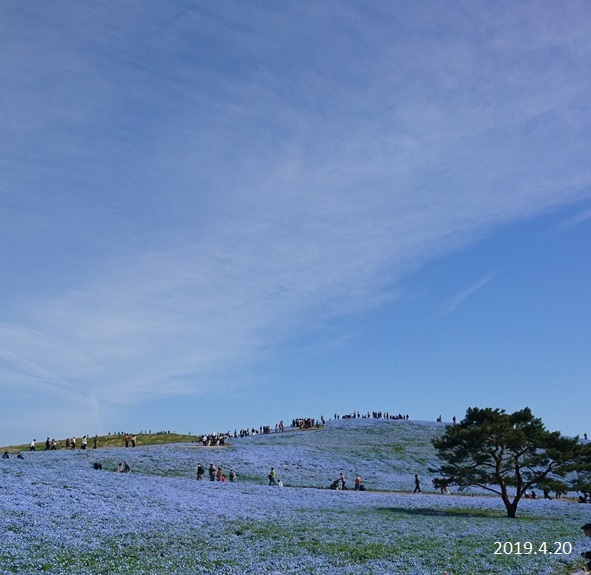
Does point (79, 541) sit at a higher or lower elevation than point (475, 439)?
lower

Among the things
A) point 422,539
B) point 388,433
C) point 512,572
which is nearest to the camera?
point 512,572

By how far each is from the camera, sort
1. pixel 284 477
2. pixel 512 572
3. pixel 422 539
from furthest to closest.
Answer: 1. pixel 284 477
2. pixel 422 539
3. pixel 512 572

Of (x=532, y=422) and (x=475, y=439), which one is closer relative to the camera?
(x=475, y=439)

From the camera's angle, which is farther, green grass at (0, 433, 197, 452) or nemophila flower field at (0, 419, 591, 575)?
green grass at (0, 433, 197, 452)

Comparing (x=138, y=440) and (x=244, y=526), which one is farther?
(x=138, y=440)

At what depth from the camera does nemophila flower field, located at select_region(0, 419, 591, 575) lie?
20.6 metres

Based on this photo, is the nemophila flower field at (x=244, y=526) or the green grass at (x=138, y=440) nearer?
the nemophila flower field at (x=244, y=526)

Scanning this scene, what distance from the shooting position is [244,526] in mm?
27625

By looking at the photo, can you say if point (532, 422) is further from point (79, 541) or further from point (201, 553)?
point (79, 541)

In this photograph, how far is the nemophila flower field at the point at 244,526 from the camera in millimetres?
20594

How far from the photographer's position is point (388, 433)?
268 feet

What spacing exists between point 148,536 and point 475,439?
23600 mm

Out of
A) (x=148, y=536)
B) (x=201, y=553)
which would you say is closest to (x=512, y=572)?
(x=201, y=553)

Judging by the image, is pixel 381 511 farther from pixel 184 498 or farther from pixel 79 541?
pixel 79 541
